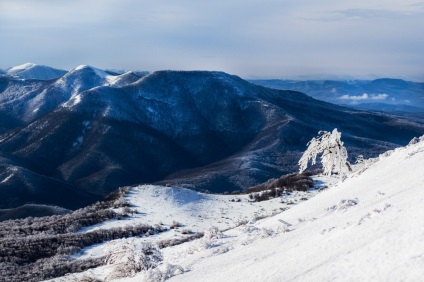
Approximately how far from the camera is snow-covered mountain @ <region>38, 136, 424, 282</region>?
1334cm

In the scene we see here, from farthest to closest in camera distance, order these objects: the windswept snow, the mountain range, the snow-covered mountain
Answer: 1. the mountain range
2. the snow-covered mountain
3. the windswept snow

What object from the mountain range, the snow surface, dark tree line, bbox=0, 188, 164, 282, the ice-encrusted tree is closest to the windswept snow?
dark tree line, bbox=0, 188, 164, 282

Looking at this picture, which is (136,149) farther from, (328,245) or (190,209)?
(328,245)

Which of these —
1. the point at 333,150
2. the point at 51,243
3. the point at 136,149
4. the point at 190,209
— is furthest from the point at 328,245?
the point at 136,149

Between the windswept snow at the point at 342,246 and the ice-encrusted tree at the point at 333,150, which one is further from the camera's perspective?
the ice-encrusted tree at the point at 333,150

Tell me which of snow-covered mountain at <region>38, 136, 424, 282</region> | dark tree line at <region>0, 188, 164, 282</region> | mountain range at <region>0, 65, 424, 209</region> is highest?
snow-covered mountain at <region>38, 136, 424, 282</region>

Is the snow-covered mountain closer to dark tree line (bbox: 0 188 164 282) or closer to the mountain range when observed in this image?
dark tree line (bbox: 0 188 164 282)

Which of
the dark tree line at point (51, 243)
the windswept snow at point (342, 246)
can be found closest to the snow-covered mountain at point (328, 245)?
the windswept snow at point (342, 246)

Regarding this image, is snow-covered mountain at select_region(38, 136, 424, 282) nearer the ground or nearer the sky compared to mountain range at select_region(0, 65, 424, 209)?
nearer the sky

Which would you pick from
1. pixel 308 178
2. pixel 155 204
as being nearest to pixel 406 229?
pixel 155 204

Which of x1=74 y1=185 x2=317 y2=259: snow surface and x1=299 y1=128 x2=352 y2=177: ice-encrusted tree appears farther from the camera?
x1=74 y1=185 x2=317 y2=259: snow surface

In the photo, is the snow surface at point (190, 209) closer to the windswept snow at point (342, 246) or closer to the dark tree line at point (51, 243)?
the dark tree line at point (51, 243)

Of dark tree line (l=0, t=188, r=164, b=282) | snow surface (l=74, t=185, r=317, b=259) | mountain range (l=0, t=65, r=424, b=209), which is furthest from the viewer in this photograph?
mountain range (l=0, t=65, r=424, b=209)

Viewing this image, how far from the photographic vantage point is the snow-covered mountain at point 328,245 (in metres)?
13.3
